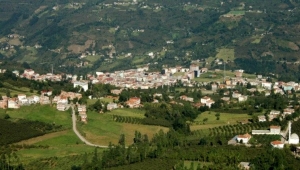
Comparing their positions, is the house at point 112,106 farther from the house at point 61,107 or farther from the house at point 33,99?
the house at point 33,99

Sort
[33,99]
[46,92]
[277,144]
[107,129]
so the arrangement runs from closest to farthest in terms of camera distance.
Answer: [277,144]
[107,129]
[33,99]
[46,92]

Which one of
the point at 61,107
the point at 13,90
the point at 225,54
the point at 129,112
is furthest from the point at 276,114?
the point at 225,54

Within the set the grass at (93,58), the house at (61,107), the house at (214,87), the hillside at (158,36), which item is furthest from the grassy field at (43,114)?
the grass at (93,58)

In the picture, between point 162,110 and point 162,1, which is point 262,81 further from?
point 162,1

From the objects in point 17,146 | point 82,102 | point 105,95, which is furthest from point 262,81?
point 17,146

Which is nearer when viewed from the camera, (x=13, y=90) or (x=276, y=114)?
(x=276, y=114)

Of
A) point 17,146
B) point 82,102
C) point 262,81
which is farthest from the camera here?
point 262,81

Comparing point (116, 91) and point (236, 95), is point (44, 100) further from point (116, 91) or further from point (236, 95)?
point (236, 95)
